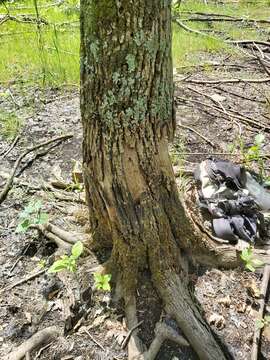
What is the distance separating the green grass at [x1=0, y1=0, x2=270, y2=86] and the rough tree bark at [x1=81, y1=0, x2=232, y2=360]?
7.93ft

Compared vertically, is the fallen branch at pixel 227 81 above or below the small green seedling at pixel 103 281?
above

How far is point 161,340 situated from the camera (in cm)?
201

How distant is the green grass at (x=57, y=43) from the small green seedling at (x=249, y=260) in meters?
2.86

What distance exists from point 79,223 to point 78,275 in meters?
0.47

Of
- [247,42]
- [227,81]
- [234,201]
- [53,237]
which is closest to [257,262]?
[234,201]

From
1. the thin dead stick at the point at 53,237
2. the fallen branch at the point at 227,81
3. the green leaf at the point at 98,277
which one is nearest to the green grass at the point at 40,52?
the fallen branch at the point at 227,81

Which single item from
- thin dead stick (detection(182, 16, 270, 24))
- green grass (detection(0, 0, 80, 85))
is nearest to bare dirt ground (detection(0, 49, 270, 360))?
green grass (detection(0, 0, 80, 85))

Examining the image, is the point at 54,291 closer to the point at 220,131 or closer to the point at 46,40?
the point at 220,131

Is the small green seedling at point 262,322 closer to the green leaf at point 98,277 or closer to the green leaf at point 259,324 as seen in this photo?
the green leaf at point 259,324

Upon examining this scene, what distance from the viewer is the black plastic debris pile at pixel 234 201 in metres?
2.51

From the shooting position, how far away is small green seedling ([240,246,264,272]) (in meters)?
2.24

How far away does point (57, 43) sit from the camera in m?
5.59

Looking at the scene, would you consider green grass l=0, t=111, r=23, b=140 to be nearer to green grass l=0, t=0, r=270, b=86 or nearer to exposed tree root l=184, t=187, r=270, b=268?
green grass l=0, t=0, r=270, b=86

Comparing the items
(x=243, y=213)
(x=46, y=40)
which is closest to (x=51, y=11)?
(x=46, y=40)
